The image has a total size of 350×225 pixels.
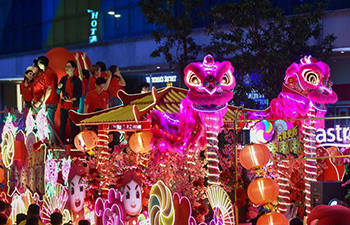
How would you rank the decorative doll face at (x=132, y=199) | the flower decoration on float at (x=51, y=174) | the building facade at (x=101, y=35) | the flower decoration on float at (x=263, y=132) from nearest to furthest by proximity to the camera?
the flower decoration on float at (x=263, y=132)
the decorative doll face at (x=132, y=199)
the flower decoration on float at (x=51, y=174)
the building facade at (x=101, y=35)

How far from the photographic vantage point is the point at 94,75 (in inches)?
577

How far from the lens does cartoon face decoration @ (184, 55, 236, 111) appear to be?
9562mm

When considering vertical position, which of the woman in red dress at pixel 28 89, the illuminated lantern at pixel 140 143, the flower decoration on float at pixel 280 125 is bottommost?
the illuminated lantern at pixel 140 143

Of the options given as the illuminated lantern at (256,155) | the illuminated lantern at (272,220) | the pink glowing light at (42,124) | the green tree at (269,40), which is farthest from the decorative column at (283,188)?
the green tree at (269,40)

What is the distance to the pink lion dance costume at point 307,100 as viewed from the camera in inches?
384

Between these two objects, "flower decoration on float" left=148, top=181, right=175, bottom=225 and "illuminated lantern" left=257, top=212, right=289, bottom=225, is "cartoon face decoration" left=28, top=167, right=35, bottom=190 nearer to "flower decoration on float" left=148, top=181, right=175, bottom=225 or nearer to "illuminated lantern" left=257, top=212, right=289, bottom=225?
"flower decoration on float" left=148, top=181, right=175, bottom=225

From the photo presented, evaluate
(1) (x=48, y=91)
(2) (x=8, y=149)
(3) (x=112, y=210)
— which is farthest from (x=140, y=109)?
(2) (x=8, y=149)

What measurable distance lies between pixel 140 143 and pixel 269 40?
7399 mm

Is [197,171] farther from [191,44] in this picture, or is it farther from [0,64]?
[0,64]

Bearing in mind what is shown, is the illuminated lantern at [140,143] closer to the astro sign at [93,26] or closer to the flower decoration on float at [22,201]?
the flower decoration on float at [22,201]

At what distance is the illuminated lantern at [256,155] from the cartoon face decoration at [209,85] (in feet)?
3.49

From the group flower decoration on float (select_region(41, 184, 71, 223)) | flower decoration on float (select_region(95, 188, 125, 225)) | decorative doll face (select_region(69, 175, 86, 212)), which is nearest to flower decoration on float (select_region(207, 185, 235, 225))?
flower decoration on float (select_region(95, 188, 125, 225))

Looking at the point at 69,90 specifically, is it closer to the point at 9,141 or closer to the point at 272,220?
the point at 9,141

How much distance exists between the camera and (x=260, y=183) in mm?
8609
